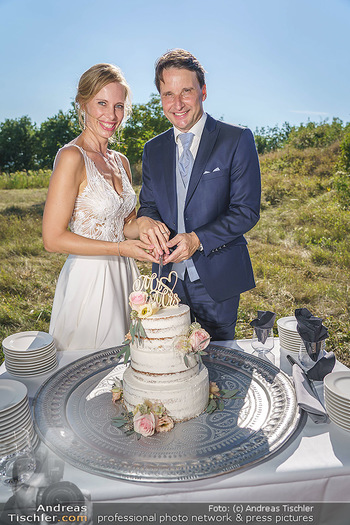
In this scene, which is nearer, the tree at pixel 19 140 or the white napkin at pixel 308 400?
the white napkin at pixel 308 400

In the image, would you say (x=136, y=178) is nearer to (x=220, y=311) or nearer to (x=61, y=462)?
(x=220, y=311)

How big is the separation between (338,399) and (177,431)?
0.61 metres

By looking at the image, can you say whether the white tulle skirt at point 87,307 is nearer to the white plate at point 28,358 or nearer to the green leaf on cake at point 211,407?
the white plate at point 28,358

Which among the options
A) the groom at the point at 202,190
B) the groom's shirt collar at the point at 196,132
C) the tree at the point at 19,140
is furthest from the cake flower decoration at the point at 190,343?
the tree at the point at 19,140

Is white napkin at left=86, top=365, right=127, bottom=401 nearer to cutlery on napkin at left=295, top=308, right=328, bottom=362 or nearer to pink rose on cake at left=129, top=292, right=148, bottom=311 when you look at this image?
pink rose on cake at left=129, top=292, right=148, bottom=311

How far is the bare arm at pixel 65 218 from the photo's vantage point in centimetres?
257

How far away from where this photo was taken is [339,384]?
5.69ft

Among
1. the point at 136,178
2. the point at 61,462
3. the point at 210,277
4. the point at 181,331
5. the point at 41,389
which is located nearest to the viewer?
the point at 61,462

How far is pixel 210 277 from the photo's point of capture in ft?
9.49

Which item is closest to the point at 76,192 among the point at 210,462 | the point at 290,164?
the point at 210,462

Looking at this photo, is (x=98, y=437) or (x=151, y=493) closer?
(x=151, y=493)

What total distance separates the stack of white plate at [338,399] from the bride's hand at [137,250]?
1.08 m

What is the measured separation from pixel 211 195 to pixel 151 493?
6.32 feet

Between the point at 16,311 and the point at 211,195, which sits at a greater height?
the point at 211,195
